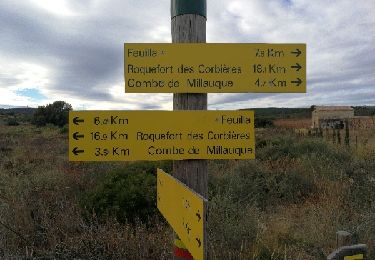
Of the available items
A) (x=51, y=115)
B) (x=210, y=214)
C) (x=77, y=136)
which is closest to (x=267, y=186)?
(x=210, y=214)

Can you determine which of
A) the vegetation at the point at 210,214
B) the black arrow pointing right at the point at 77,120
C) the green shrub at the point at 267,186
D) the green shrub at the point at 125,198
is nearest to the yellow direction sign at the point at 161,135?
the black arrow pointing right at the point at 77,120

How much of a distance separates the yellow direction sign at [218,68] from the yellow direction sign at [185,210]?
648mm

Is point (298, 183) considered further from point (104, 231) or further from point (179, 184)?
point (179, 184)

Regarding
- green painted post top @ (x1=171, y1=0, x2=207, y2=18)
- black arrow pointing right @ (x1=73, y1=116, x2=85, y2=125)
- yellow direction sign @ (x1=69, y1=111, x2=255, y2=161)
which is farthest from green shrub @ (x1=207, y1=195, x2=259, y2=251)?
green painted post top @ (x1=171, y1=0, x2=207, y2=18)

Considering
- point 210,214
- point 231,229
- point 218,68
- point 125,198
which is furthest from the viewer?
point 125,198

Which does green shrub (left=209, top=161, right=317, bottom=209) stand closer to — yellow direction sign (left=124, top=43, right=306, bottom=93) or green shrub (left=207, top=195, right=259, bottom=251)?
green shrub (left=207, top=195, right=259, bottom=251)

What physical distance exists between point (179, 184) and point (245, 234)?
8.40 ft

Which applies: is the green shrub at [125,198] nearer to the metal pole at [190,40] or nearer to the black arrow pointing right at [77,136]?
the metal pole at [190,40]

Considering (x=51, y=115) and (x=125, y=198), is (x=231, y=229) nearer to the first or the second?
(x=125, y=198)

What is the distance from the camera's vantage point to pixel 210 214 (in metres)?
4.75

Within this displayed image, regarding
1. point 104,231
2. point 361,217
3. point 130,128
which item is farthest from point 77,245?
point 361,217

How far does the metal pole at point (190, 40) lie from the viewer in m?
2.39

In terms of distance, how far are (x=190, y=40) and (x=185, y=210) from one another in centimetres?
111

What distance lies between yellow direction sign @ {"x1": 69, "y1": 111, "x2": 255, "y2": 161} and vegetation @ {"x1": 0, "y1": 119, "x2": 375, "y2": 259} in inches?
67.6
